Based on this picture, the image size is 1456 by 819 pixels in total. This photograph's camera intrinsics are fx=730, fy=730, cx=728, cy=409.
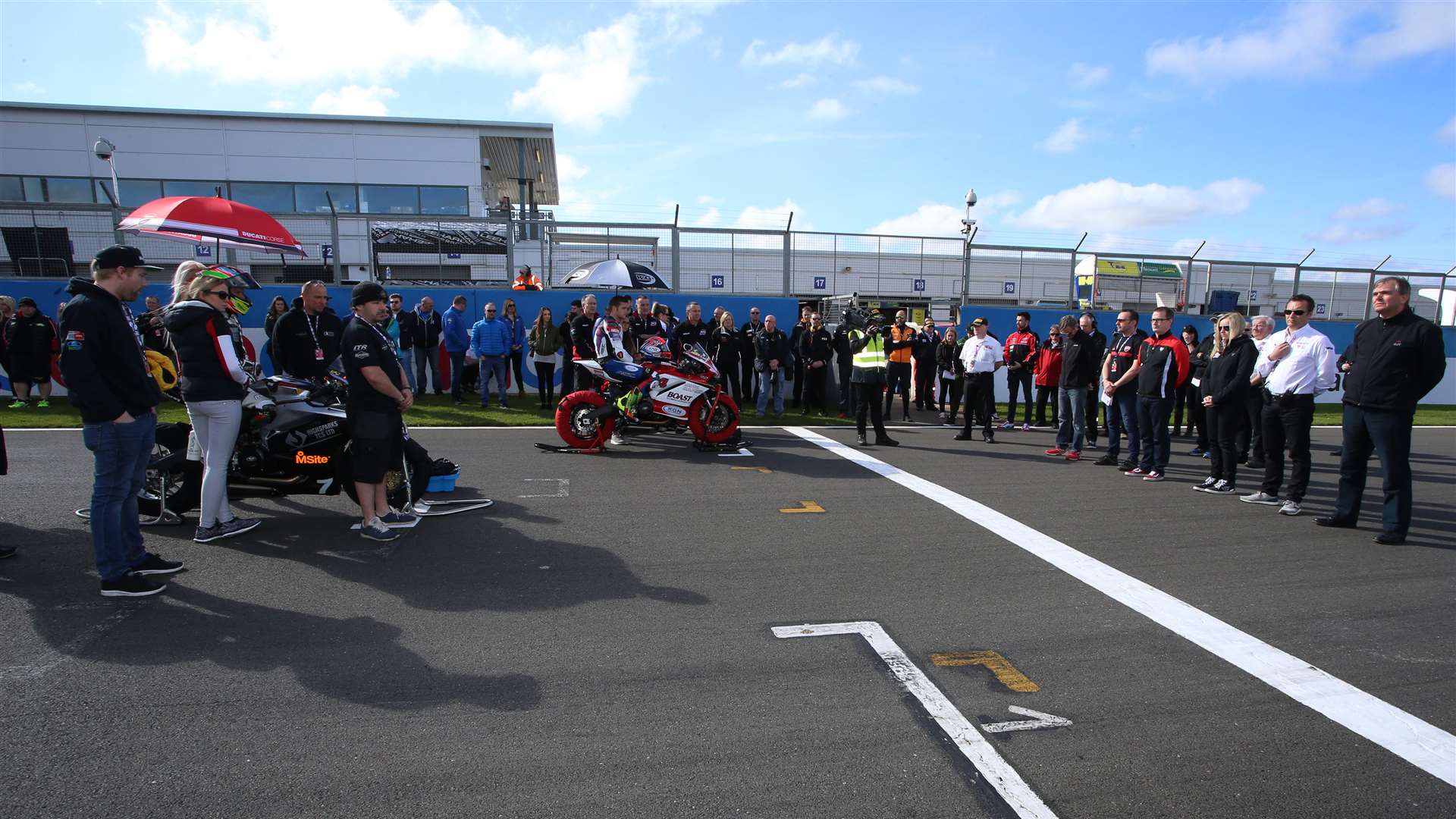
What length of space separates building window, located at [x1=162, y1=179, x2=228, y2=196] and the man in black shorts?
82.4ft

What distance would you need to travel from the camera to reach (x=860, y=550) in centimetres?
527

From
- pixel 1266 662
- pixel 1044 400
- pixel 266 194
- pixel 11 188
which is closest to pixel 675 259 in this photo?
pixel 1044 400

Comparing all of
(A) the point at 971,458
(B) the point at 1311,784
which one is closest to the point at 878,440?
(A) the point at 971,458

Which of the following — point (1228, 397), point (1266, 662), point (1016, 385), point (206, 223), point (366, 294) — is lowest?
point (1266, 662)

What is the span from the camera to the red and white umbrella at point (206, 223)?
35.0 ft

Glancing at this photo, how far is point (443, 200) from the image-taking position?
84.7 ft

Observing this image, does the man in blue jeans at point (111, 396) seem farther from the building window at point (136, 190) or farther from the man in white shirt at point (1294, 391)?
the building window at point (136, 190)

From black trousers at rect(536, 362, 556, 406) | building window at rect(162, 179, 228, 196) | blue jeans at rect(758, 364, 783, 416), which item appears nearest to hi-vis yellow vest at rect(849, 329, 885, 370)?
blue jeans at rect(758, 364, 783, 416)

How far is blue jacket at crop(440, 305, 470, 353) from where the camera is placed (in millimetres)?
12867

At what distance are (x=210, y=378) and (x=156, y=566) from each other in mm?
1299

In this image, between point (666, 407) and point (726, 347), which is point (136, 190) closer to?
point (726, 347)

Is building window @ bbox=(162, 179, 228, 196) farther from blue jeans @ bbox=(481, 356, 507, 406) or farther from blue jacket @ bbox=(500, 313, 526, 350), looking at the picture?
blue jeans @ bbox=(481, 356, 507, 406)

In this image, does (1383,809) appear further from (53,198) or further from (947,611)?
(53,198)

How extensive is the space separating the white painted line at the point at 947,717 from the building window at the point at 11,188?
108ft
